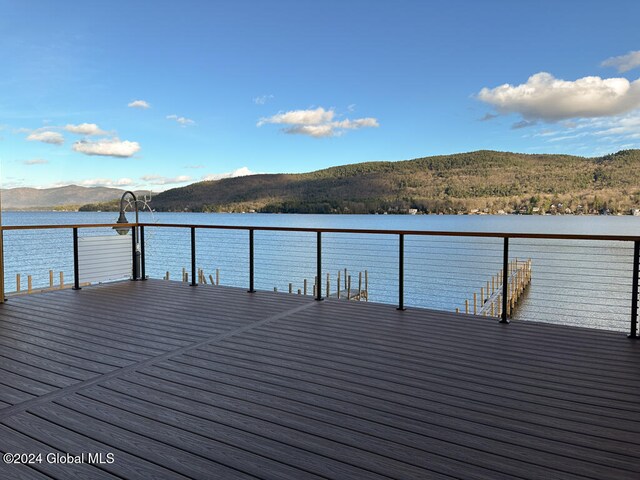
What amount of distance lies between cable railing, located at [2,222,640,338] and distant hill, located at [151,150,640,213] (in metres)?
2.86

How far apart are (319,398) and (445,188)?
30.3m

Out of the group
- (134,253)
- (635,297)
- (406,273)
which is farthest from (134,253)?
(406,273)

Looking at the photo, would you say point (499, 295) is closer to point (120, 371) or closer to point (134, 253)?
point (134, 253)

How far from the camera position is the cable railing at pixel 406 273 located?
445 centimetres

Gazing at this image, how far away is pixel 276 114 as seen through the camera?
1358 inches

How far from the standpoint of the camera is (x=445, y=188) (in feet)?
101

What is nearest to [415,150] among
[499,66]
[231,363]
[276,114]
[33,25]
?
[499,66]

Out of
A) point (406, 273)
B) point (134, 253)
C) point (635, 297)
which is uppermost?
point (134, 253)

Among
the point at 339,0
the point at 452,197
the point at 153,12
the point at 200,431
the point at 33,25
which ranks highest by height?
the point at 339,0


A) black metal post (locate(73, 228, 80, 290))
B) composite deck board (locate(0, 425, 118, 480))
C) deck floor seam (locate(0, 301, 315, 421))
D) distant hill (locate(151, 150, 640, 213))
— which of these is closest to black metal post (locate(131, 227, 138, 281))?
black metal post (locate(73, 228, 80, 290))

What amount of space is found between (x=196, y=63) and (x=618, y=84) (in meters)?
31.2

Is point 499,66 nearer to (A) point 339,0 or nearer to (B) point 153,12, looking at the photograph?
(A) point 339,0

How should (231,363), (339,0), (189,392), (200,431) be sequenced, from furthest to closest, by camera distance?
(339,0)
(231,363)
(189,392)
(200,431)

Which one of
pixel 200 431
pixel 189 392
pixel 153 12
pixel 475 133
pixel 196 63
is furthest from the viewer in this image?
pixel 475 133
